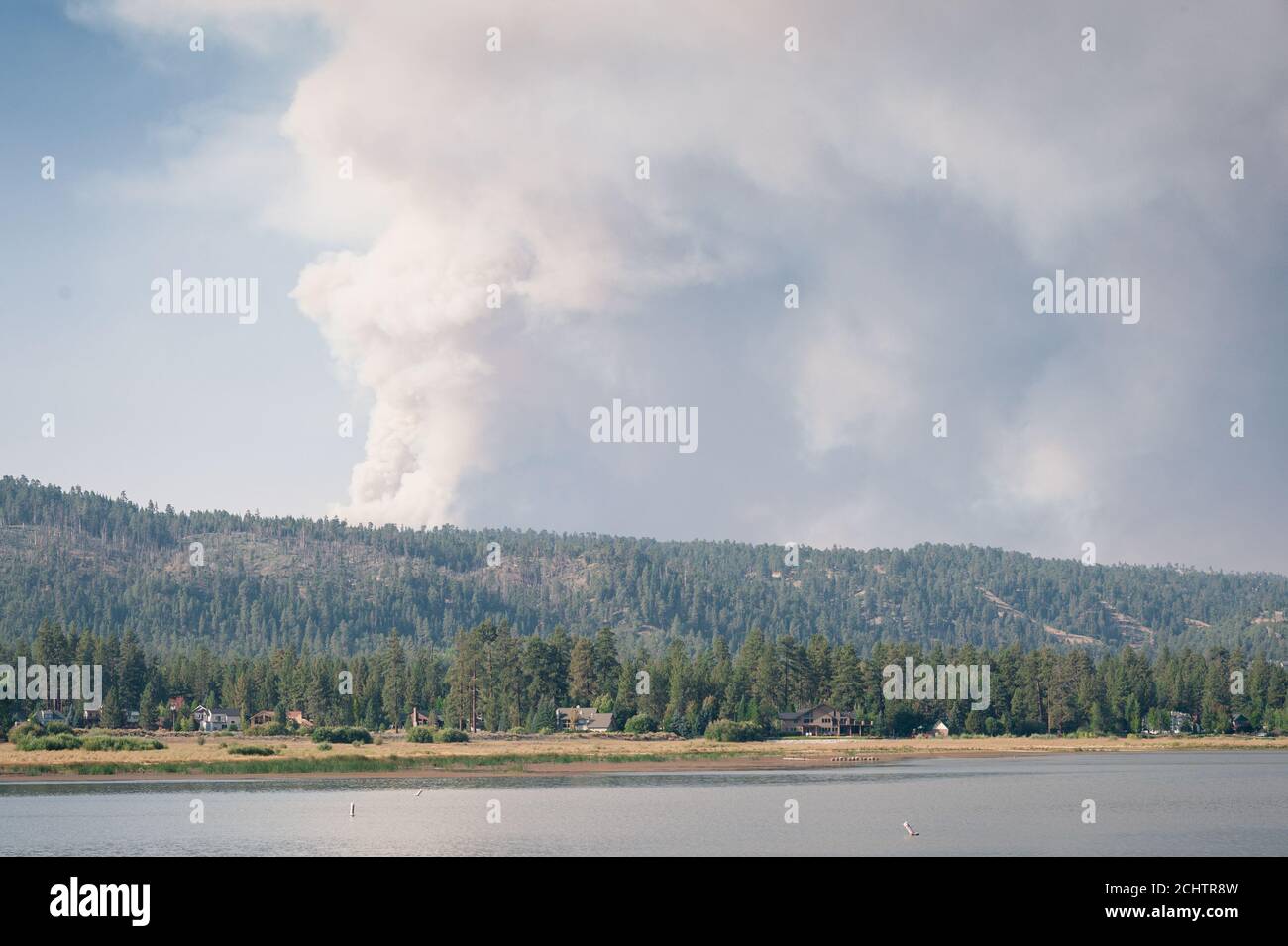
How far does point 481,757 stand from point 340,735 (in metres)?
31.3

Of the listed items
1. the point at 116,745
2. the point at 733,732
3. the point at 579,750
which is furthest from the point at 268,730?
the point at 733,732

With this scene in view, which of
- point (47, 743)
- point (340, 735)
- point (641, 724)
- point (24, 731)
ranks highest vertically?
point (24, 731)

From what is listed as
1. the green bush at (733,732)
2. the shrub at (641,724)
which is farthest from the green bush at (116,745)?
the green bush at (733,732)

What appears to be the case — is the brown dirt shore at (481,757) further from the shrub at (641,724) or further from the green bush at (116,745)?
the shrub at (641,724)

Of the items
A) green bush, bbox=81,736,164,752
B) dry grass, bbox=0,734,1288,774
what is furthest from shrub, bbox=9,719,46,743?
green bush, bbox=81,736,164,752

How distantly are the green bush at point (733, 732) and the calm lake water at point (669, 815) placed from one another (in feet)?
180

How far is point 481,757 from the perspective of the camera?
461 ft

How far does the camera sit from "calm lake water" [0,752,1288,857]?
69062mm

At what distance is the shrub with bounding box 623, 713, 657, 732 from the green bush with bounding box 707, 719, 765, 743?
9.05 metres

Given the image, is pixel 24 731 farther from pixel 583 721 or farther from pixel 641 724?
pixel 641 724

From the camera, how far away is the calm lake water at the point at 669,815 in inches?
2719
